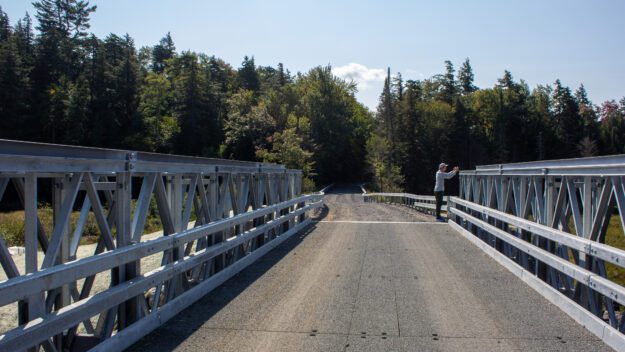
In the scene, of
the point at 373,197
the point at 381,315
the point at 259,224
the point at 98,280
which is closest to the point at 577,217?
the point at 381,315

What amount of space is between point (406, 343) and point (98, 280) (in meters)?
7.51

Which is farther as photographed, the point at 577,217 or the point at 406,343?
the point at 577,217

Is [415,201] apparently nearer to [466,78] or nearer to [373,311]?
[373,311]

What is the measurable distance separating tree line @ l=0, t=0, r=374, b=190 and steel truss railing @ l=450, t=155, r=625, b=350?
61.2 metres

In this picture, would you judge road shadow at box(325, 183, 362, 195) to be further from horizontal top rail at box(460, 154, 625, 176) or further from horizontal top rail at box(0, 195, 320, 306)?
horizontal top rail at box(0, 195, 320, 306)

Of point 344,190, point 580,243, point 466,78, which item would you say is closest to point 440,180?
point 580,243

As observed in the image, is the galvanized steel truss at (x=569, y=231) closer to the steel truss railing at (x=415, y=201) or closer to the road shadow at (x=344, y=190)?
the steel truss railing at (x=415, y=201)

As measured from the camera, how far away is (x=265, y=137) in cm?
7825

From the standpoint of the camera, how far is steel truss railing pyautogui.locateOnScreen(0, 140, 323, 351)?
412cm

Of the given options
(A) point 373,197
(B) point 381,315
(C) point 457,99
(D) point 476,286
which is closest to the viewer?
(B) point 381,315

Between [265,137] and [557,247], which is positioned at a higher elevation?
[265,137]

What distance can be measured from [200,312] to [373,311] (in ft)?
6.78

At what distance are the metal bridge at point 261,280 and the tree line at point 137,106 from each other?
61.9 metres

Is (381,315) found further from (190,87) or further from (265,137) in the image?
(190,87)
